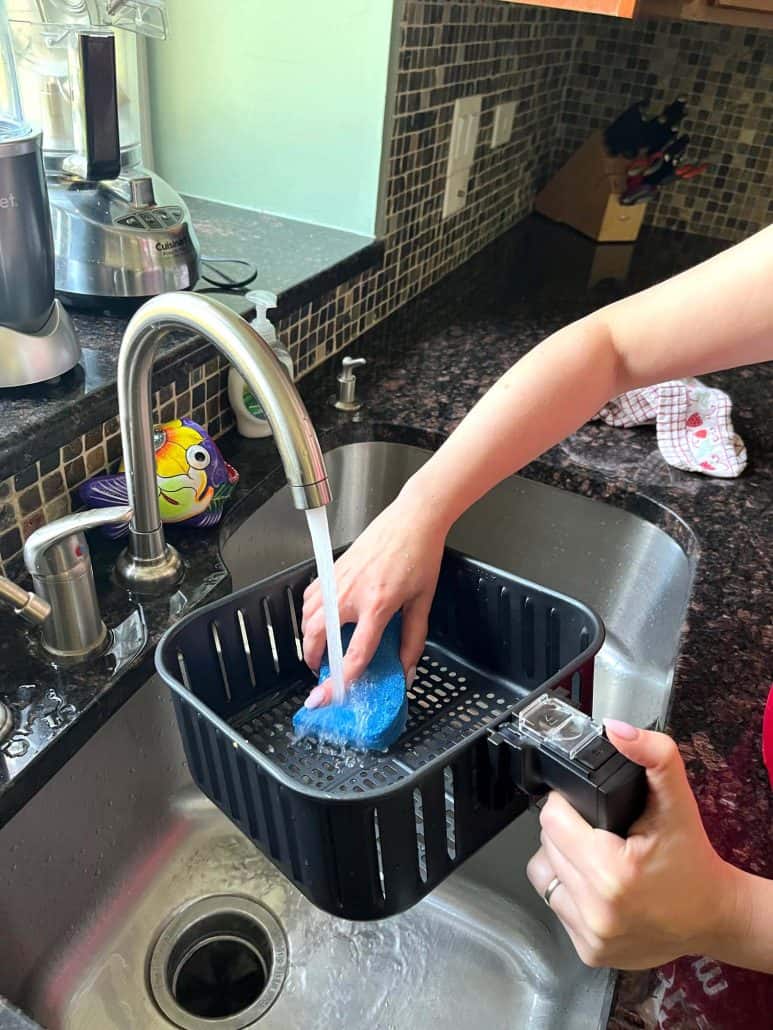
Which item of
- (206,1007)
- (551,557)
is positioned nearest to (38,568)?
(206,1007)

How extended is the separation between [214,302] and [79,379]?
30cm

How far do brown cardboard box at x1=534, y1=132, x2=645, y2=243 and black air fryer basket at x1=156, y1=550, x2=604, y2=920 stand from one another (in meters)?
1.40

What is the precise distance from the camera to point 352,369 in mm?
1176

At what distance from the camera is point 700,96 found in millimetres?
1887

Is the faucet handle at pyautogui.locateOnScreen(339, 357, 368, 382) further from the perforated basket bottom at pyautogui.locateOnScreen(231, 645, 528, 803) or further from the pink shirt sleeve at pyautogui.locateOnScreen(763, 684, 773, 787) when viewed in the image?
the pink shirt sleeve at pyautogui.locateOnScreen(763, 684, 773, 787)

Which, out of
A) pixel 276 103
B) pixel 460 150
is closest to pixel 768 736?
pixel 276 103

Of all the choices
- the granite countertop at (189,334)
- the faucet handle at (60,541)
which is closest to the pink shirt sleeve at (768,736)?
the faucet handle at (60,541)

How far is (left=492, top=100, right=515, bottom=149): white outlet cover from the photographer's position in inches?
62.1

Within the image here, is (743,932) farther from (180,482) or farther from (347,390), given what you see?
(347,390)

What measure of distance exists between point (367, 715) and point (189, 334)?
1.46 feet

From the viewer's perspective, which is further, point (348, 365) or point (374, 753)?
point (348, 365)


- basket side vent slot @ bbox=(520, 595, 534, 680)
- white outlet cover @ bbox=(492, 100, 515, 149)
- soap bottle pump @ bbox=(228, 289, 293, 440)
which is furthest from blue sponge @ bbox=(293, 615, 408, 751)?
white outlet cover @ bbox=(492, 100, 515, 149)

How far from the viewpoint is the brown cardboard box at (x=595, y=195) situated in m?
1.89

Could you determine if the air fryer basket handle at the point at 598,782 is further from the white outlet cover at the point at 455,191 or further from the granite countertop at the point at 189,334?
the white outlet cover at the point at 455,191
